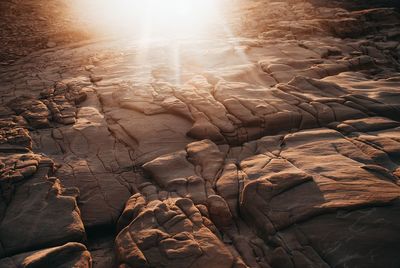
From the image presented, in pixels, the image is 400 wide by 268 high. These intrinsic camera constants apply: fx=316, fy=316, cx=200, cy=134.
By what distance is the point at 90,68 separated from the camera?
35.0 ft

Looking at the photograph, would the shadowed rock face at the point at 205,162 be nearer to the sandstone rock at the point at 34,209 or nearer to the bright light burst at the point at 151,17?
the sandstone rock at the point at 34,209

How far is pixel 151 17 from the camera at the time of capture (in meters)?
20.7

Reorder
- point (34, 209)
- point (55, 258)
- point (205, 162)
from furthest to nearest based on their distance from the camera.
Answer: point (205, 162) < point (34, 209) < point (55, 258)

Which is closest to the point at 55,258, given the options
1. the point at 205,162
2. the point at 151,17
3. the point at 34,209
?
the point at 34,209

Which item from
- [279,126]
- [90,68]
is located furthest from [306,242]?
[90,68]

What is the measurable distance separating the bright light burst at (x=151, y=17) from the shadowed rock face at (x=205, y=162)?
587 centimetres

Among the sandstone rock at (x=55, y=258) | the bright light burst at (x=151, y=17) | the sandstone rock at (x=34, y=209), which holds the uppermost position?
the bright light burst at (x=151, y=17)

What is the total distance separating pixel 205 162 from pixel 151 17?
17.3 metres

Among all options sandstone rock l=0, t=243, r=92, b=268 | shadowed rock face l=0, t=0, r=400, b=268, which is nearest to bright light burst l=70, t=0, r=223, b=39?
shadowed rock face l=0, t=0, r=400, b=268

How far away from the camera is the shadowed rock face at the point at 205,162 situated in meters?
4.09

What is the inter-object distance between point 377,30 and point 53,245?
15375mm

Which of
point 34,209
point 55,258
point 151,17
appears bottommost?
point 55,258

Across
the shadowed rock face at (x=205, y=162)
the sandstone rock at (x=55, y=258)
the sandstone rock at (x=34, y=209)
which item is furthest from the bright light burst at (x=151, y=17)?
the sandstone rock at (x=55, y=258)

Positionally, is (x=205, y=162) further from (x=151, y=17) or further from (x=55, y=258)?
(x=151, y=17)
